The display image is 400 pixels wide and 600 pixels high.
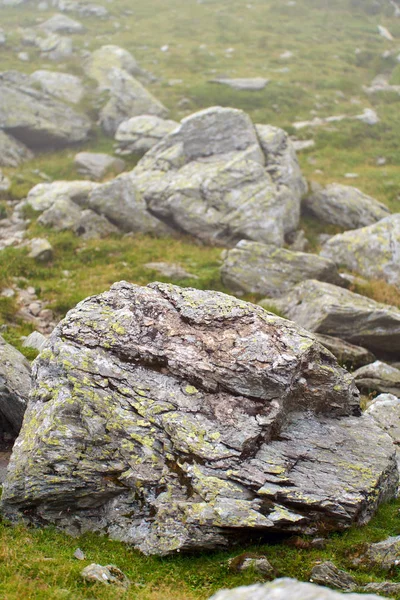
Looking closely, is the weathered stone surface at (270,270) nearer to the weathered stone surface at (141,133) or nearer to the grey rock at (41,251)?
the grey rock at (41,251)

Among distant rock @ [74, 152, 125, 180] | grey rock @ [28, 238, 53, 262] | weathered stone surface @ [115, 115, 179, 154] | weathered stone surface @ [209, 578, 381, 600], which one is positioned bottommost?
grey rock @ [28, 238, 53, 262]

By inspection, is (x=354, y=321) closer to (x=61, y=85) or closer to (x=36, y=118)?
(x=36, y=118)

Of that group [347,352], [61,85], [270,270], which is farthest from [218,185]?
[61,85]

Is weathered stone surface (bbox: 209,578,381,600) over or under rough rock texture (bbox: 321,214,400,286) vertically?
over

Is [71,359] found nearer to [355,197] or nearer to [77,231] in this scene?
[77,231]

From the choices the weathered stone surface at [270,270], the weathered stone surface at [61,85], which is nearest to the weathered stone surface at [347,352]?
the weathered stone surface at [270,270]

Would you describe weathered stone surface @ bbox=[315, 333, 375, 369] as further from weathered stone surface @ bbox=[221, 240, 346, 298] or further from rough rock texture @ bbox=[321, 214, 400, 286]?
rough rock texture @ bbox=[321, 214, 400, 286]

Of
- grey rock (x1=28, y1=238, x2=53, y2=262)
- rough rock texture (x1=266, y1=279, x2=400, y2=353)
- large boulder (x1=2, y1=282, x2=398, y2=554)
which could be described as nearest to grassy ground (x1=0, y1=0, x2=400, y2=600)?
grey rock (x1=28, y1=238, x2=53, y2=262)
